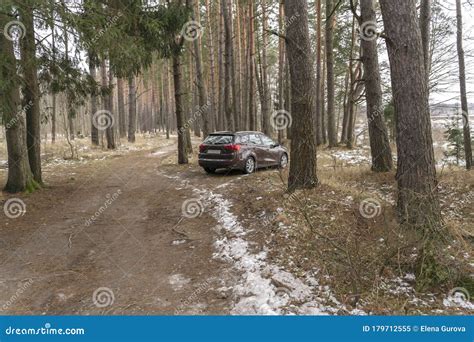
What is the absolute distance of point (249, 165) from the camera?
1317 centimetres

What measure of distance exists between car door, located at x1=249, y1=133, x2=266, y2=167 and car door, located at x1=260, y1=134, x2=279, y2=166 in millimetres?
Result: 145

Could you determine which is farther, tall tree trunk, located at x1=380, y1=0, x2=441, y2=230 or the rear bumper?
the rear bumper

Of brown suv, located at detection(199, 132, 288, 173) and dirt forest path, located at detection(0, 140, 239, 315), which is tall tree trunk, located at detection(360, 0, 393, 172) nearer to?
brown suv, located at detection(199, 132, 288, 173)

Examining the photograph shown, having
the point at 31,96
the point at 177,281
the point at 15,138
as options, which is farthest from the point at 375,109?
the point at 15,138

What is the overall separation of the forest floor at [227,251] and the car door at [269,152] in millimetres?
2701

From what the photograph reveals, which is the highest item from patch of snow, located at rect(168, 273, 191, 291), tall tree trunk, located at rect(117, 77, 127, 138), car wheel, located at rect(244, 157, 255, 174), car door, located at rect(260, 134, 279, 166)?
tall tree trunk, located at rect(117, 77, 127, 138)

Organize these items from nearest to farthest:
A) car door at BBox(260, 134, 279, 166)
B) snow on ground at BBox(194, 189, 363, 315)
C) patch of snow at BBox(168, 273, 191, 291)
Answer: snow on ground at BBox(194, 189, 363, 315) < patch of snow at BBox(168, 273, 191, 291) < car door at BBox(260, 134, 279, 166)

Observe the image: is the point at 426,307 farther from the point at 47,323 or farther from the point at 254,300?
the point at 47,323

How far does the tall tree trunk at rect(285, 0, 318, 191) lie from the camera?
8070 millimetres

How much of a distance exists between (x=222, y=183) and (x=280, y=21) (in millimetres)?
14346

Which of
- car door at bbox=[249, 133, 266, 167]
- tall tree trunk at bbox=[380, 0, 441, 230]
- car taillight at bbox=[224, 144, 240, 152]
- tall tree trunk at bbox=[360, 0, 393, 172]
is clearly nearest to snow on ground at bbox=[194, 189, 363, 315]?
tall tree trunk at bbox=[380, 0, 441, 230]

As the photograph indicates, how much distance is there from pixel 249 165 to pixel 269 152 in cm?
137

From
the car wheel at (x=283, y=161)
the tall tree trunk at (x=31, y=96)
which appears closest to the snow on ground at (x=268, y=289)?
the tall tree trunk at (x=31, y=96)

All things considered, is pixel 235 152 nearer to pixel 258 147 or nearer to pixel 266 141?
pixel 258 147
